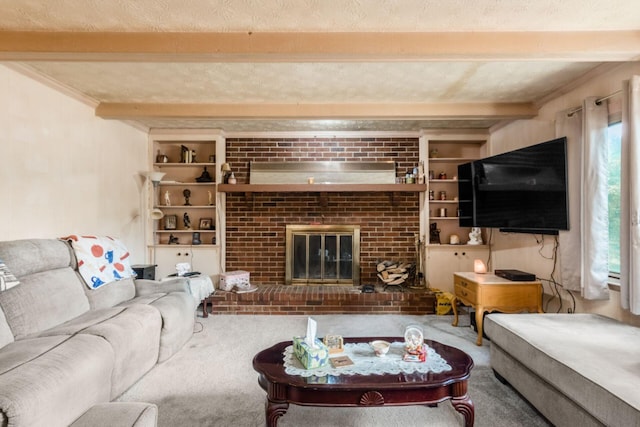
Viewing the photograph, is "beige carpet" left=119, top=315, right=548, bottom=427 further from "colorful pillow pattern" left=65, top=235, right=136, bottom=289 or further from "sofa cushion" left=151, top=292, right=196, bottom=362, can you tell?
"colorful pillow pattern" left=65, top=235, right=136, bottom=289

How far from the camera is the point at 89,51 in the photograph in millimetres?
2008

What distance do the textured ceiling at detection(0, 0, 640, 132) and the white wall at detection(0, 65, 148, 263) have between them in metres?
0.21

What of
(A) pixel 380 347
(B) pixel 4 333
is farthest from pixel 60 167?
(A) pixel 380 347

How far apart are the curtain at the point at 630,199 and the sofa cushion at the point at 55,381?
3.13 m

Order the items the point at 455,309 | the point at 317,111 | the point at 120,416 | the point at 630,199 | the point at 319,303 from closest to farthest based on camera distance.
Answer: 1. the point at 120,416
2. the point at 630,199
3. the point at 317,111
4. the point at 455,309
5. the point at 319,303

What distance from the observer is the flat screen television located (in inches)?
106

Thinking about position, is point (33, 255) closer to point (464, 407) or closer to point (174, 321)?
point (174, 321)

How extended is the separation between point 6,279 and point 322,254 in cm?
→ 301

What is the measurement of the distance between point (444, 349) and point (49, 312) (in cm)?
250

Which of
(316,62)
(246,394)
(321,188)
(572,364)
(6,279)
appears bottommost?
(246,394)

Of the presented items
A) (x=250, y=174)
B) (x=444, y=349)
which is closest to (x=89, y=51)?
(x=250, y=174)

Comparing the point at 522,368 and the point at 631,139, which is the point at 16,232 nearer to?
the point at 522,368

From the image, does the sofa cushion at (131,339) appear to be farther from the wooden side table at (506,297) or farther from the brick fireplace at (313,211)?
the wooden side table at (506,297)

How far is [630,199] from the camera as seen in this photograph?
206 centimetres
